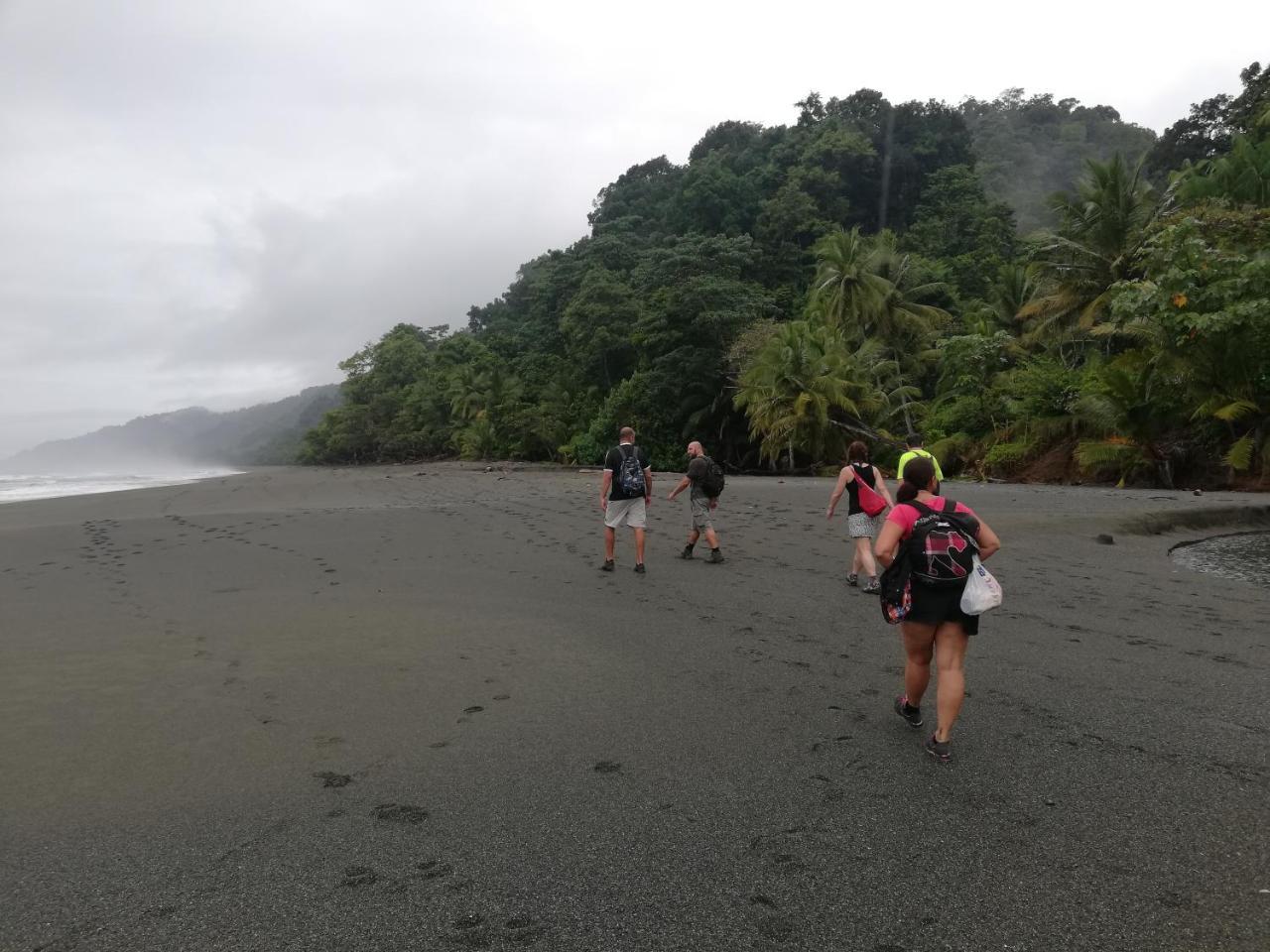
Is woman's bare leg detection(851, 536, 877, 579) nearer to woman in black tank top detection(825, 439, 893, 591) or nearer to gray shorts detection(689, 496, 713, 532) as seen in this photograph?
woman in black tank top detection(825, 439, 893, 591)

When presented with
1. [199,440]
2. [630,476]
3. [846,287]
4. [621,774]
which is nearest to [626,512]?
[630,476]

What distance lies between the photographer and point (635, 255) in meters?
48.6

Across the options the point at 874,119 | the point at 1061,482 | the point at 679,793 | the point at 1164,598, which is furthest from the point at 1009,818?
the point at 874,119

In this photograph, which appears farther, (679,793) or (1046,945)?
(679,793)

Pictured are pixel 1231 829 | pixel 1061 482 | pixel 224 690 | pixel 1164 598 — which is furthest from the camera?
pixel 1061 482

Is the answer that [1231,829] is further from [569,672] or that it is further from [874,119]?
[874,119]

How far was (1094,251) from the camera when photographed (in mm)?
25406

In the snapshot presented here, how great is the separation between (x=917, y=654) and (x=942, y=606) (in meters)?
0.34

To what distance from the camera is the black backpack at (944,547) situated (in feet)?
11.7

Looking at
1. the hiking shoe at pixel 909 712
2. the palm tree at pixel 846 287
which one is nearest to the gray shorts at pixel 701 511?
the hiking shoe at pixel 909 712

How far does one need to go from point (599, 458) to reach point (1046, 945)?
118 feet

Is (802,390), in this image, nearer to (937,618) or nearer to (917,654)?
(917,654)

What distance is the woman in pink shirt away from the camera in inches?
141

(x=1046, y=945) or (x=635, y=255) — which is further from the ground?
(x=635, y=255)
